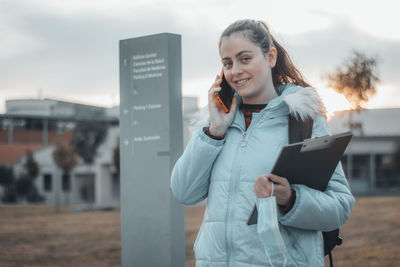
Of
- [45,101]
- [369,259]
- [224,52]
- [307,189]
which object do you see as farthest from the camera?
[45,101]

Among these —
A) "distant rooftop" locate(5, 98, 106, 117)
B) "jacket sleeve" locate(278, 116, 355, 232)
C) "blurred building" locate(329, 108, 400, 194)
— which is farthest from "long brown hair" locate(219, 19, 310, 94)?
"distant rooftop" locate(5, 98, 106, 117)

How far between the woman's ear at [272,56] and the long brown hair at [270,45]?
0.07 ft

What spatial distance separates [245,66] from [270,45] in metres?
0.18

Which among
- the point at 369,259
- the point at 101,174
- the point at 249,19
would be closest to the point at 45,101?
the point at 101,174

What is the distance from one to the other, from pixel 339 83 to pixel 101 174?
88.2ft

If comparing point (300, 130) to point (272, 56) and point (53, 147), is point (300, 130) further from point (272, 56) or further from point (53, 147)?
point (53, 147)

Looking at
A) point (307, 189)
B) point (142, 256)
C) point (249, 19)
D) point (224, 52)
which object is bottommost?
point (142, 256)

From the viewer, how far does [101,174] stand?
133ft

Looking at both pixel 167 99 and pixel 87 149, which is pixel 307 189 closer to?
pixel 167 99

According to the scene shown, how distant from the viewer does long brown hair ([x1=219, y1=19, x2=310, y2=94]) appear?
240 centimetres

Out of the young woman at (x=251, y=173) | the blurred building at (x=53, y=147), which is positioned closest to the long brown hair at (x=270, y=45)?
the young woman at (x=251, y=173)

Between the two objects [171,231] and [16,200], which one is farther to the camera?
[16,200]

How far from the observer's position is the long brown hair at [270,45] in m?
2.40

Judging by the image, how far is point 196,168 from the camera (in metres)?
2.42
